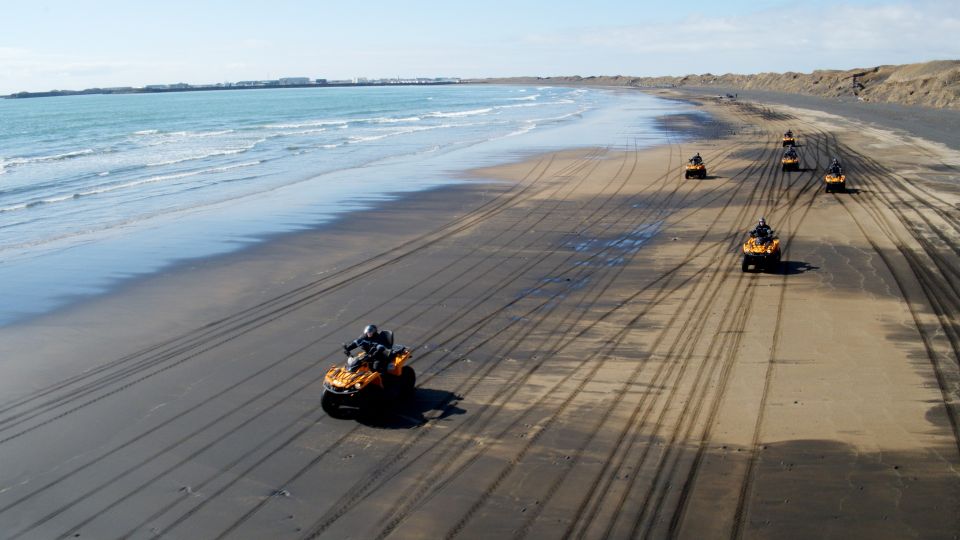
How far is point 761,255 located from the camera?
21781 mm

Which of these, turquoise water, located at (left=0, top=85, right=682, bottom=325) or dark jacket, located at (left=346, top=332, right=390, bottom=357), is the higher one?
dark jacket, located at (left=346, top=332, right=390, bottom=357)

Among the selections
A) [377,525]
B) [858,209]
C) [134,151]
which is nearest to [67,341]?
[377,525]

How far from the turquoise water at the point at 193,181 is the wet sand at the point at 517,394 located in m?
3.36

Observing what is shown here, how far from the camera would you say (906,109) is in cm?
8306

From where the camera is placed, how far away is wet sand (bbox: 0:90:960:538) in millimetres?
10359

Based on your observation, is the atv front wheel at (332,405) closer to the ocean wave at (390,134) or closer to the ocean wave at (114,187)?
the ocean wave at (114,187)

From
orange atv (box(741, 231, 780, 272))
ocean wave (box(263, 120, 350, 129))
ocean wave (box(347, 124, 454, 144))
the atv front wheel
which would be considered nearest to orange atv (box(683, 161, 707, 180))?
orange atv (box(741, 231, 780, 272))

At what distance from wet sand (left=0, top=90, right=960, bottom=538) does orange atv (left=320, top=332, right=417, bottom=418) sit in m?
0.29

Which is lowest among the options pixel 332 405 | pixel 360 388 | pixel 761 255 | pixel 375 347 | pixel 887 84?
pixel 332 405

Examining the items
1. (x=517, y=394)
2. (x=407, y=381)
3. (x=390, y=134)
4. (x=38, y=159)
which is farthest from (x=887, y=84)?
(x=407, y=381)

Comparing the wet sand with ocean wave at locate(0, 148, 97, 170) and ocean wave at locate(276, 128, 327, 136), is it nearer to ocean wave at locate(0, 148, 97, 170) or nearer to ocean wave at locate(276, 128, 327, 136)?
ocean wave at locate(0, 148, 97, 170)

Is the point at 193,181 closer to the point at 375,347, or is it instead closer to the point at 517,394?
the point at 375,347

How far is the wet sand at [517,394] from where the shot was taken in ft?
34.0

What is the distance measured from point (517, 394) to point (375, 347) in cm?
277
